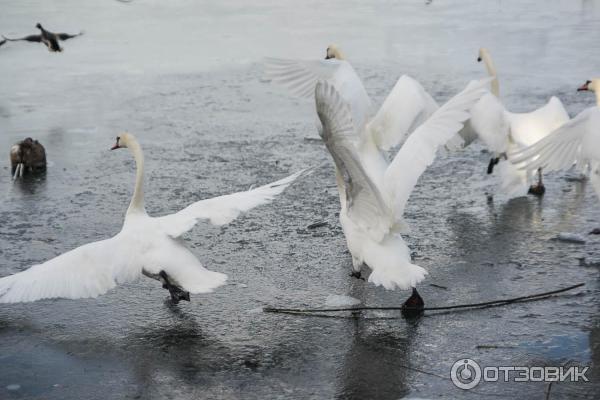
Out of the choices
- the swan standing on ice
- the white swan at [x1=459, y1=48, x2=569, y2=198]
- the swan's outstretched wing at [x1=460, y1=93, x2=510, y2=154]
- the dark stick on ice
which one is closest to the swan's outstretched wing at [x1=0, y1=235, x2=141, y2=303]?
the dark stick on ice

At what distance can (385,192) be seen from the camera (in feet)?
21.6

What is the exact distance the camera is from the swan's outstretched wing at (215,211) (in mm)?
6359

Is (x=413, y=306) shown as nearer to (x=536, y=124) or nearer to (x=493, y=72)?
(x=536, y=124)

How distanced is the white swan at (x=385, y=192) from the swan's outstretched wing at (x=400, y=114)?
432mm

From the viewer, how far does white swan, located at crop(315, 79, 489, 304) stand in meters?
5.99

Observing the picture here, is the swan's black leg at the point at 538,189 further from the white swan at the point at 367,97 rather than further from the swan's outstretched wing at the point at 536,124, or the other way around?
the white swan at the point at 367,97

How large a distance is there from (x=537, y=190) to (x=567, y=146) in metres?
1.31

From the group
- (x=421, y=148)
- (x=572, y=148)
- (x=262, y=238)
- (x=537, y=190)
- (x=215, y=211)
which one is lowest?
(x=262, y=238)

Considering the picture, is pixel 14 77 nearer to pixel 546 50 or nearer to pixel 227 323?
pixel 546 50

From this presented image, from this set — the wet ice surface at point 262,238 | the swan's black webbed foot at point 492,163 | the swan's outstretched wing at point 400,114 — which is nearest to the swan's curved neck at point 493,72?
the wet ice surface at point 262,238

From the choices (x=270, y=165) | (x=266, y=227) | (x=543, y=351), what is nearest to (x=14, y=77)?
(x=270, y=165)

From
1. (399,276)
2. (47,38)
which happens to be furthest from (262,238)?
(47,38)

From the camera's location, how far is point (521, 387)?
5.26 metres

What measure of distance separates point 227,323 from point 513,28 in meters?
13.2
